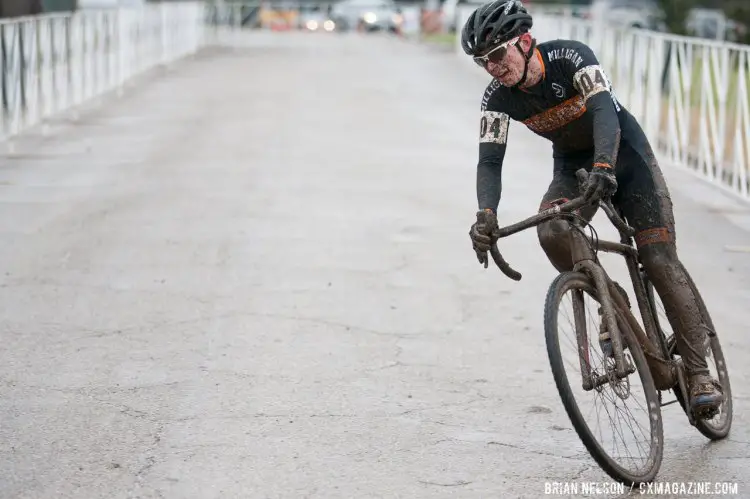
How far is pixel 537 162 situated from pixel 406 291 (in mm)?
6993

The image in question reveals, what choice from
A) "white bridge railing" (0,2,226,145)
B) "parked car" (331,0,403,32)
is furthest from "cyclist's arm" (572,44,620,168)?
"parked car" (331,0,403,32)

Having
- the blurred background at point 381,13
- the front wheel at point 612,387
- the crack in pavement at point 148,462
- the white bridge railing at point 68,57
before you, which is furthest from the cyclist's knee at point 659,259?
the blurred background at point 381,13

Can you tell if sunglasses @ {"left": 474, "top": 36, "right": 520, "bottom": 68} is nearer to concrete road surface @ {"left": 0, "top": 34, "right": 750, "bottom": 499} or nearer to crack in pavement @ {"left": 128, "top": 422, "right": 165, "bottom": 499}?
concrete road surface @ {"left": 0, "top": 34, "right": 750, "bottom": 499}

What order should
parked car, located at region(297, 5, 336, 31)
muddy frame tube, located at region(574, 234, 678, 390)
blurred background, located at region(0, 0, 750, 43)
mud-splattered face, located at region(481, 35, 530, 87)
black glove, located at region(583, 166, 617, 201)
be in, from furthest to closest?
1. parked car, located at region(297, 5, 336, 31)
2. blurred background, located at region(0, 0, 750, 43)
3. mud-splattered face, located at region(481, 35, 530, 87)
4. muddy frame tube, located at region(574, 234, 678, 390)
5. black glove, located at region(583, 166, 617, 201)

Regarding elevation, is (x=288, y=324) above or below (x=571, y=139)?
below

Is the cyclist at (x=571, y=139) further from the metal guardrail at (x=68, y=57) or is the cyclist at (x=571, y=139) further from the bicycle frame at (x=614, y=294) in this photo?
the metal guardrail at (x=68, y=57)

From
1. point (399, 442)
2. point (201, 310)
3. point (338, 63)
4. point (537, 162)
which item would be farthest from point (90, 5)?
point (399, 442)

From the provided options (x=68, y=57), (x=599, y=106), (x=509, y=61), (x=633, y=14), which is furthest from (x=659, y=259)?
(x=633, y=14)

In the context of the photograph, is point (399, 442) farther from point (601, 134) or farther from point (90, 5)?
point (90, 5)

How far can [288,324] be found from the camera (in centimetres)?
826

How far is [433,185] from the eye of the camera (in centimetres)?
1376

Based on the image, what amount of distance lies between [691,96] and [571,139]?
9.50 meters

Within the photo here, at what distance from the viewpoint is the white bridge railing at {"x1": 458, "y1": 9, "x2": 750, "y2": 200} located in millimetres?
A: 13438

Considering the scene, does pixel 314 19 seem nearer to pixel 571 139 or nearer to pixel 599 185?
pixel 571 139
